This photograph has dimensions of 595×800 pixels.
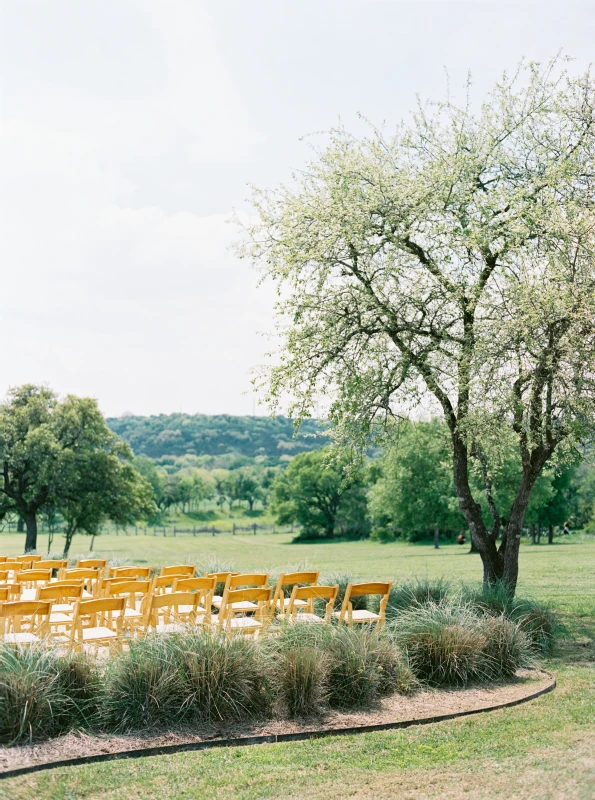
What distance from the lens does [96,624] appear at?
33.2ft

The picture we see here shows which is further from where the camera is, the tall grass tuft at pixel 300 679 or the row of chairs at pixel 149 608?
the row of chairs at pixel 149 608

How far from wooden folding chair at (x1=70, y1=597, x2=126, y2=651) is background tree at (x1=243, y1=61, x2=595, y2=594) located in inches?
230

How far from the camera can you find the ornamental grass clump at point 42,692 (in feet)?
19.8

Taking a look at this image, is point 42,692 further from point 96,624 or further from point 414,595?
point 414,595

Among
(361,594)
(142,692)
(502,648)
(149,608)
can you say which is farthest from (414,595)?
(142,692)

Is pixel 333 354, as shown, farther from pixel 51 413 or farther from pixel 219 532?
pixel 219 532

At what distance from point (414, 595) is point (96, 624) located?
4.30 meters

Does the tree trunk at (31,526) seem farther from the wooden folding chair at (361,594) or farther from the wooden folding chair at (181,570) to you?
the wooden folding chair at (361,594)

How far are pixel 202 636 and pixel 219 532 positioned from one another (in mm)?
81367

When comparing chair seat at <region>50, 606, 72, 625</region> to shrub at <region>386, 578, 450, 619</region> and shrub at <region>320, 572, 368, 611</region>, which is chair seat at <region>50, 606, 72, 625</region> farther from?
shrub at <region>386, 578, 450, 619</region>

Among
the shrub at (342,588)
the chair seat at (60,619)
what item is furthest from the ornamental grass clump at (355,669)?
the shrub at (342,588)

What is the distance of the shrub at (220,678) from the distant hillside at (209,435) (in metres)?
143

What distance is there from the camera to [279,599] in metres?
10.5

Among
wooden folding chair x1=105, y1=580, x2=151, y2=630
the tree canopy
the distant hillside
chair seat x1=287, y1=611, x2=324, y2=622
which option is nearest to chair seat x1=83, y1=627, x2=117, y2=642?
wooden folding chair x1=105, y1=580, x2=151, y2=630
